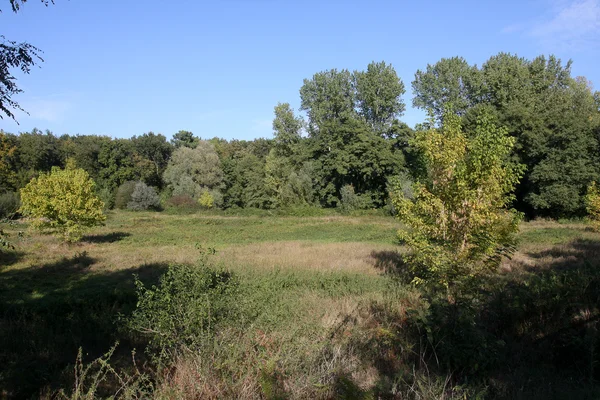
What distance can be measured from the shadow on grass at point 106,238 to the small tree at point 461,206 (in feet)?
70.1

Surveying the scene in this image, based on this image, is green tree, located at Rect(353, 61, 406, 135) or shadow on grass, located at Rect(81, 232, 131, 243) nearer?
shadow on grass, located at Rect(81, 232, 131, 243)

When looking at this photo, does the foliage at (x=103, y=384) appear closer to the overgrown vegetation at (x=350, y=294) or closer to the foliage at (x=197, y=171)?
the overgrown vegetation at (x=350, y=294)

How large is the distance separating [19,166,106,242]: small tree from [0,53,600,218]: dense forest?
21.0 meters

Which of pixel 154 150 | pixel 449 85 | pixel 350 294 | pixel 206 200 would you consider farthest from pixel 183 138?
pixel 350 294

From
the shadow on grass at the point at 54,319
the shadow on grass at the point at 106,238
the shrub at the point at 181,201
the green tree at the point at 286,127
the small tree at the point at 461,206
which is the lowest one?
the shadow on grass at the point at 106,238

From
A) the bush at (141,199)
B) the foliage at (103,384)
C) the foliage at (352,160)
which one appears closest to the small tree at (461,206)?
the foliage at (103,384)

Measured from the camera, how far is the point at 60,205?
71.4ft

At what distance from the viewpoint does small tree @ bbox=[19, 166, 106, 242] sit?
2175 centimetres

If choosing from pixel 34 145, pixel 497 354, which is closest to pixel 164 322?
pixel 497 354

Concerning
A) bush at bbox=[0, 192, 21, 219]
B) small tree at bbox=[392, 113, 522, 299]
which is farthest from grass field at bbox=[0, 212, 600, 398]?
bush at bbox=[0, 192, 21, 219]

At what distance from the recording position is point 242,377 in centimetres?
400

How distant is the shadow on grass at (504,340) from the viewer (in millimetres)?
A: 5383

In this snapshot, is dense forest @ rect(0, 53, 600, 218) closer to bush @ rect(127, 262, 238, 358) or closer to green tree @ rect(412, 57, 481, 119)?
green tree @ rect(412, 57, 481, 119)

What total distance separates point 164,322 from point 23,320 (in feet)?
16.8
